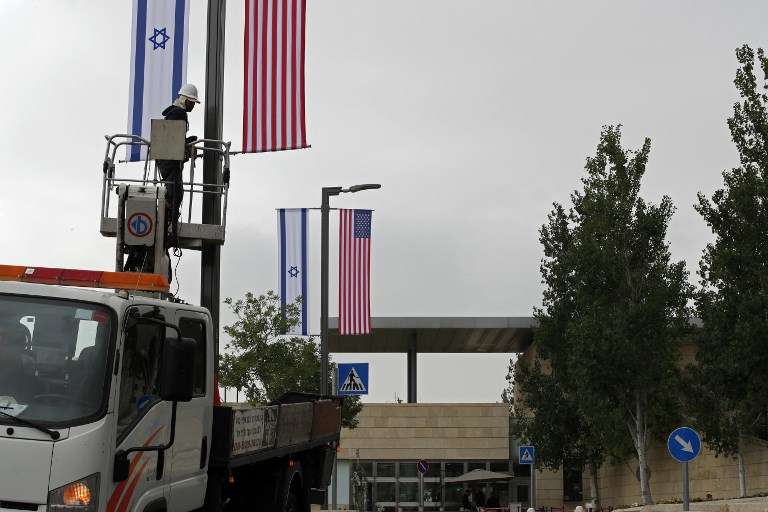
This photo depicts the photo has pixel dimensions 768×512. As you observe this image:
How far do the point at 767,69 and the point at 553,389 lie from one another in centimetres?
2008

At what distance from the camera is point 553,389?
47.6 metres

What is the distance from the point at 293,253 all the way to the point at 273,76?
12.1 m

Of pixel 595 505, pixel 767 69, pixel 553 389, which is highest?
pixel 767 69

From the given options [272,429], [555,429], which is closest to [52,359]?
[272,429]

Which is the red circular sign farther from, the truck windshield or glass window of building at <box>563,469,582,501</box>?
glass window of building at <box>563,469,582,501</box>

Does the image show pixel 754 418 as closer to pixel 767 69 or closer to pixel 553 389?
pixel 767 69

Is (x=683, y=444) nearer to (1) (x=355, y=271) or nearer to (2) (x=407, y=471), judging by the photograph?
(1) (x=355, y=271)

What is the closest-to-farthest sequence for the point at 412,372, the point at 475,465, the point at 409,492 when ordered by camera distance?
the point at 409,492, the point at 475,465, the point at 412,372

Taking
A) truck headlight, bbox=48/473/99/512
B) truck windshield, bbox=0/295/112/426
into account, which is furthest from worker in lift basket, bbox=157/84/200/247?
truck headlight, bbox=48/473/99/512

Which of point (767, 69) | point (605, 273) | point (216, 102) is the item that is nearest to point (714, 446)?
point (605, 273)

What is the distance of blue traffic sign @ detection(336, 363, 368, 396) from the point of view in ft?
92.4

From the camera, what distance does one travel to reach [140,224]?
1175cm

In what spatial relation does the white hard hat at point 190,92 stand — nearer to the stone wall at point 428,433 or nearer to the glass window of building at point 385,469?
the stone wall at point 428,433

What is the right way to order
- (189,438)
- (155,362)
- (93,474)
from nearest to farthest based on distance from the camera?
(93,474) → (155,362) → (189,438)
